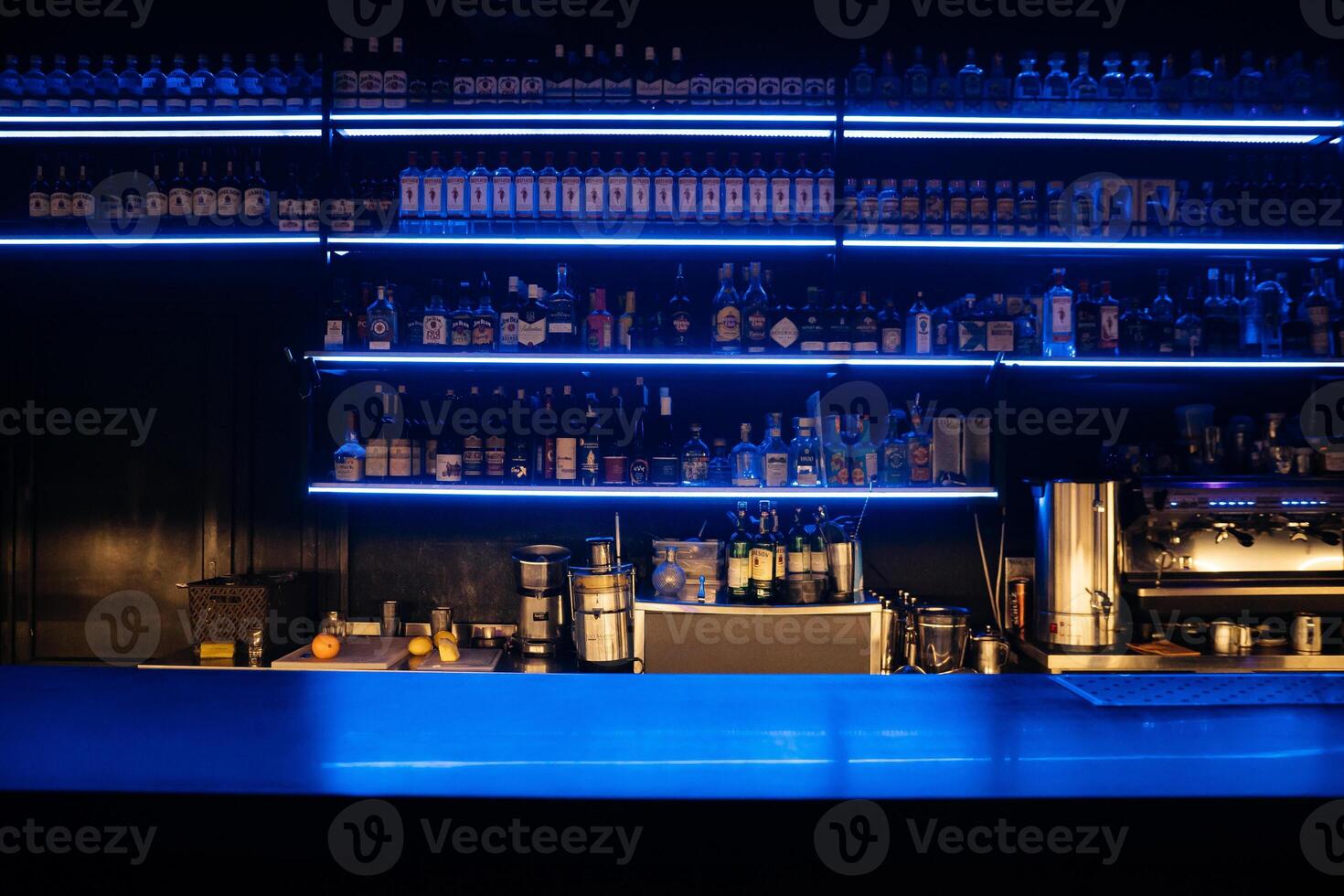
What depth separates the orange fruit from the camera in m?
2.69

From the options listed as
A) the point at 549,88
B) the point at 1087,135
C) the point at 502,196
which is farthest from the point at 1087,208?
the point at 502,196

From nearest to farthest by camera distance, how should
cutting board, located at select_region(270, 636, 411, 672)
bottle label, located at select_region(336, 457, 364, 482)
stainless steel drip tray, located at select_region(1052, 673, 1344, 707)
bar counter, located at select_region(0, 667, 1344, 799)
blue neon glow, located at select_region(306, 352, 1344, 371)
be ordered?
Result: bar counter, located at select_region(0, 667, 1344, 799) < stainless steel drip tray, located at select_region(1052, 673, 1344, 707) < cutting board, located at select_region(270, 636, 411, 672) < blue neon glow, located at select_region(306, 352, 1344, 371) < bottle label, located at select_region(336, 457, 364, 482)

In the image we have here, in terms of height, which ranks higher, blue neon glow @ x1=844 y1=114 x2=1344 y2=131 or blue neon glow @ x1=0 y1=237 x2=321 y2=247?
blue neon glow @ x1=844 y1=114 x2=1344 y2=131

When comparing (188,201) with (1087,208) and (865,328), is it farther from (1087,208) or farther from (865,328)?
(1087,208)

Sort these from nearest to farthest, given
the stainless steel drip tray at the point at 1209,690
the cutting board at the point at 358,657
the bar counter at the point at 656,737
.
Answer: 1. the bar counter at the point at 656,737
2. the stainless steel drip tray at the point at 1209,690
3. the cutting board at the point at 358,657

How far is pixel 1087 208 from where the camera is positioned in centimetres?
294

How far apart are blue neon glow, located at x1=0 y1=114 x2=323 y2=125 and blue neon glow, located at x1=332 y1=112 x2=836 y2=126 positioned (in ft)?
0.55

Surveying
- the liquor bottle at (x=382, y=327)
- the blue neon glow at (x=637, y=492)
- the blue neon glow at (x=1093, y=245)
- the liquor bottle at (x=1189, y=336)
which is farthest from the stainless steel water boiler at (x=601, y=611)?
the liquor bottle at (x=1189, y=336)

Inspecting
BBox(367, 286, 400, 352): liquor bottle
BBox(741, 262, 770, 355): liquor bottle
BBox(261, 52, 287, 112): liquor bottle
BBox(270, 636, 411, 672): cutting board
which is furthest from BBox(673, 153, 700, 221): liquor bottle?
BBox(270, 636, 411, 672): cutting board

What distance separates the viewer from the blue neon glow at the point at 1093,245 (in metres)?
2.85

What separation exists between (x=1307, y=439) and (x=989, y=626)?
1190 millimetres

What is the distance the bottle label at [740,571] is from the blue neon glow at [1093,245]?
107cm

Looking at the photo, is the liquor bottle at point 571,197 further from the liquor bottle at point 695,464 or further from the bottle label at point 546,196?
the liquor bottle at point 695,464

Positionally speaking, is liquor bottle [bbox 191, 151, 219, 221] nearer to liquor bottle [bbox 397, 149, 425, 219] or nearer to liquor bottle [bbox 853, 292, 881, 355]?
liquor bottle [bbox 397, 149, 425, 219]
